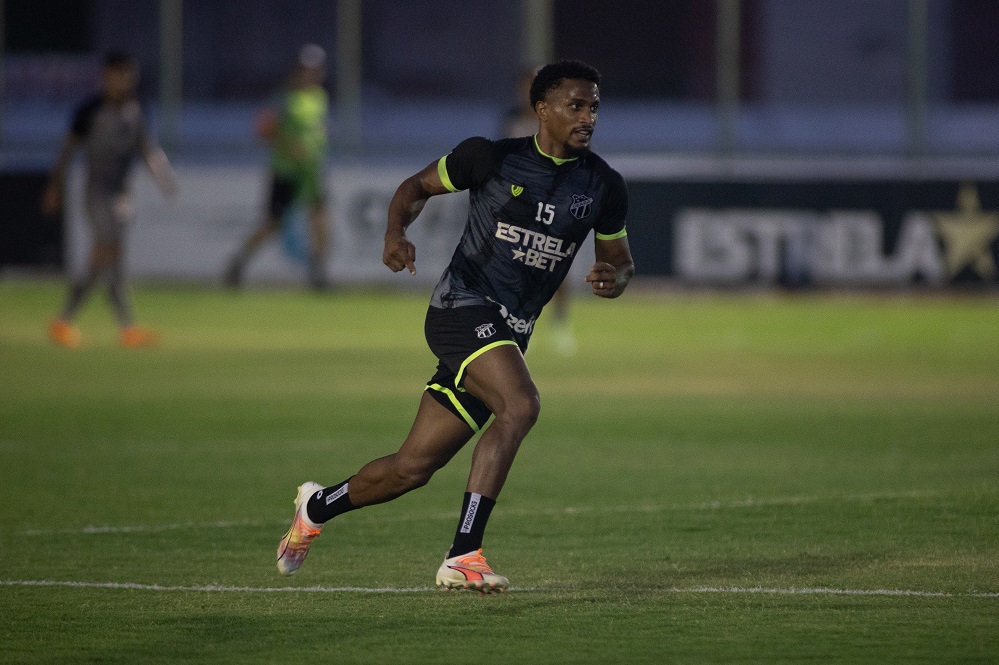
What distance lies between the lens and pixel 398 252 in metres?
6.92

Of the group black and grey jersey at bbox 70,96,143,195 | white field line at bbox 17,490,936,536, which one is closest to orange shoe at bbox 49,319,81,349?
black and grey jersey at bbox 70,96,143,195

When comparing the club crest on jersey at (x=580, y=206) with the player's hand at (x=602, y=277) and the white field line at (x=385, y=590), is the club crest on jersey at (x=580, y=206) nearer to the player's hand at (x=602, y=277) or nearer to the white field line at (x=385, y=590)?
the player's hand at (x=602, y=277)

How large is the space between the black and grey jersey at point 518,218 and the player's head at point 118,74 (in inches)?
398

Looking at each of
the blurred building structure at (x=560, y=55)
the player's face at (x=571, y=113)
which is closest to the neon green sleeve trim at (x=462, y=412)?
the player's face at (x=571, y=113)

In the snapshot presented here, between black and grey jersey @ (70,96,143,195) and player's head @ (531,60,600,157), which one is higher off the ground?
player's head @ (531,60,600,157)

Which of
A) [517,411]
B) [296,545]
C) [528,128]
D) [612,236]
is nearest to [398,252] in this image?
[517,411]

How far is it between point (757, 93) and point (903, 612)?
82.9ft

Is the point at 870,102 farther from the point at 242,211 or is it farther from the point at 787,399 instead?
the point at 787,399

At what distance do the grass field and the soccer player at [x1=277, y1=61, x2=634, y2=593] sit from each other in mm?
501

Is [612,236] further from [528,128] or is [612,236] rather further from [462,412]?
[528,128]

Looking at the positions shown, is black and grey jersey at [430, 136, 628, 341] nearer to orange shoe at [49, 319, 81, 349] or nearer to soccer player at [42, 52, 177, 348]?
soccer player at [42, 52, 177, 348]

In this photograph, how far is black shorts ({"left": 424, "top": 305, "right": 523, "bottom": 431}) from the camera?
6.98 m

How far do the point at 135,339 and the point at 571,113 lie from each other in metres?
11.3

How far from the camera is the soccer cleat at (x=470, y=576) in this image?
656 cm
